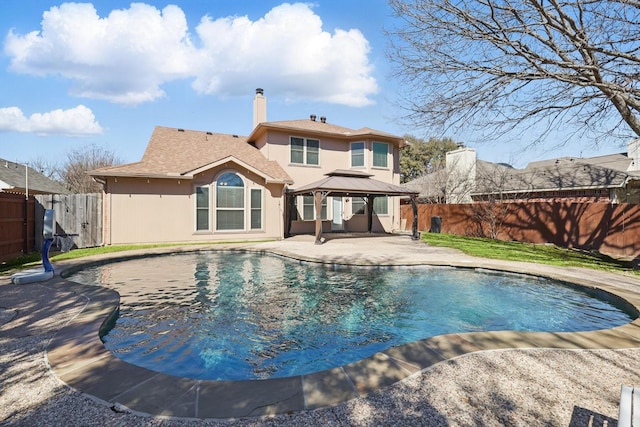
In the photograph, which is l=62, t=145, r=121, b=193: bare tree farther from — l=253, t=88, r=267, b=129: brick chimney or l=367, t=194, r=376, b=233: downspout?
l=367, t=194, r=376, b=233: downspout

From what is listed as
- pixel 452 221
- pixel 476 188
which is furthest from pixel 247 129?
pixel 476 188

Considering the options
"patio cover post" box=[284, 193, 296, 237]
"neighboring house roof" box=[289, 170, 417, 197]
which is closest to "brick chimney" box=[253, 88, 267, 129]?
"patio cover post" box=[284, 193, 296, 237]

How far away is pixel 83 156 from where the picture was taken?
107 feet

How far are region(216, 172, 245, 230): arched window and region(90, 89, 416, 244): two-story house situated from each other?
0.05 metres

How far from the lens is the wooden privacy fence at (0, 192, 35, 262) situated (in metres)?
9.72

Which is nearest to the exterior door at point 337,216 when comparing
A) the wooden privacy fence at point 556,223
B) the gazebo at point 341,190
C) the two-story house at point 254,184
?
the two-story house at point 254,184

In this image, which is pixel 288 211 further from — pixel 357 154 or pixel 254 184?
pixel 357 154

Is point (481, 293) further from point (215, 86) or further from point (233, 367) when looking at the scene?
point (215, 86)

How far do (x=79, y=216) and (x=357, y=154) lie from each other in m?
14.5

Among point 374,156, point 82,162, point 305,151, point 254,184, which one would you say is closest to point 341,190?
point 254,184

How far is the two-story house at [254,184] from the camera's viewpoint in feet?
45.4

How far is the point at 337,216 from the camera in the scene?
2020 centimetres

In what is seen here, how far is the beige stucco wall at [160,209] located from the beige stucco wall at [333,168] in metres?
2.67

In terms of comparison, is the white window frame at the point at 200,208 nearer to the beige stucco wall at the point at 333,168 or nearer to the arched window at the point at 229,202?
the arched window at the point at 229,202
